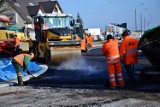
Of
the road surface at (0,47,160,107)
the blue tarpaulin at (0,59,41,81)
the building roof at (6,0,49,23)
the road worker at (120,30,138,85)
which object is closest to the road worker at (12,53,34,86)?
the road surface at (0,47,160,107)

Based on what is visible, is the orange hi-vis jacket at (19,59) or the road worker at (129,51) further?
the orange hi-vis jacket at (19,59)

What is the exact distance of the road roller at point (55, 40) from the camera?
19219 millimetres

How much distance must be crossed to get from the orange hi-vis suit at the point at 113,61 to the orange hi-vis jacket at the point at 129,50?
236 mm

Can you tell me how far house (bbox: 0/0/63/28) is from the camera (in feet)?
204

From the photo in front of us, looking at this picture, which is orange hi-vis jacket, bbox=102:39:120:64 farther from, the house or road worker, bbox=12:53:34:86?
the house

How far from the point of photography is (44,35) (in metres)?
20.2

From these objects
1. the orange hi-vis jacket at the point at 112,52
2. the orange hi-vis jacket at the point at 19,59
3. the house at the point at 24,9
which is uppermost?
the house at the point at 24,9

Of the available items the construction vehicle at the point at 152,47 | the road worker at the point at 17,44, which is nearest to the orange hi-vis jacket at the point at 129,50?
the construction vehicle at the point at 152,47

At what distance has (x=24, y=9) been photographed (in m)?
68.7

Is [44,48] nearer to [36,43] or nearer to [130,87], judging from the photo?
[36,43]

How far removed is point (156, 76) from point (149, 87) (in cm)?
72

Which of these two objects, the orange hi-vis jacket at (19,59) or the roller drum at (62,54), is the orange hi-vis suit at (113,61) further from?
the roller drum at (62,54)

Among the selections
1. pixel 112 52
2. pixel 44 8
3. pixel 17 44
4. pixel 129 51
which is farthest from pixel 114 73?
pixel 44 8

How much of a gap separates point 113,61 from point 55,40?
30.9ft
